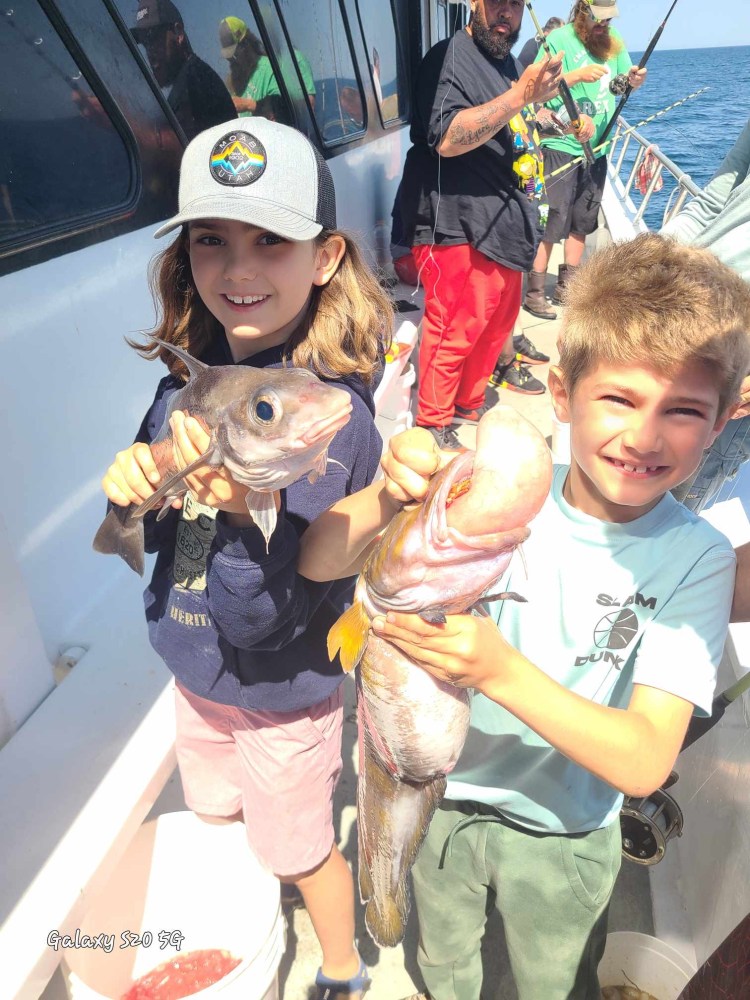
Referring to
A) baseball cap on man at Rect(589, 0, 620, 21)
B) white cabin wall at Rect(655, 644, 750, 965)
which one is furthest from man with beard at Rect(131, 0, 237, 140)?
baseball cap on man at Rect(589, 0, 620, 21)

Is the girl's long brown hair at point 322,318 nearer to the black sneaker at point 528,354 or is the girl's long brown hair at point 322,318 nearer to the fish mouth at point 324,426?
the fish mouth at point 324,426

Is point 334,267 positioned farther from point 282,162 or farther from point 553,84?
point 553,84

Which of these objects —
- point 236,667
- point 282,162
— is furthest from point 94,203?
point 236,667

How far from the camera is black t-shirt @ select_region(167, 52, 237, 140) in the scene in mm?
3033

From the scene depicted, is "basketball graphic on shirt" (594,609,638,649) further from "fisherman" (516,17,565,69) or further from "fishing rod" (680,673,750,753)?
"fisherman" (516,17,565,69)

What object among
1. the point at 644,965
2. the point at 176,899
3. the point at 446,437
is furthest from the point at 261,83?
the point at 644,965

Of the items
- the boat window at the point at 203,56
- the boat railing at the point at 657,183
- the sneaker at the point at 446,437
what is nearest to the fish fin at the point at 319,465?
the boat window at the point at 203,56

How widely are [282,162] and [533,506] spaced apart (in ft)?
4.10

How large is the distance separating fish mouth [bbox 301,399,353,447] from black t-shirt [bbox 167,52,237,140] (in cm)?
260

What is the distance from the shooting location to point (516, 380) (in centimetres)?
623

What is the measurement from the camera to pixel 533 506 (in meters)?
0.97

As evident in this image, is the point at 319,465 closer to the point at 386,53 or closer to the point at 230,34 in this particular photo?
the point at 230,34

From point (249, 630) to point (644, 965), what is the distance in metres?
1.82

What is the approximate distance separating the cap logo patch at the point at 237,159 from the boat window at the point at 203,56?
152 centimetres
